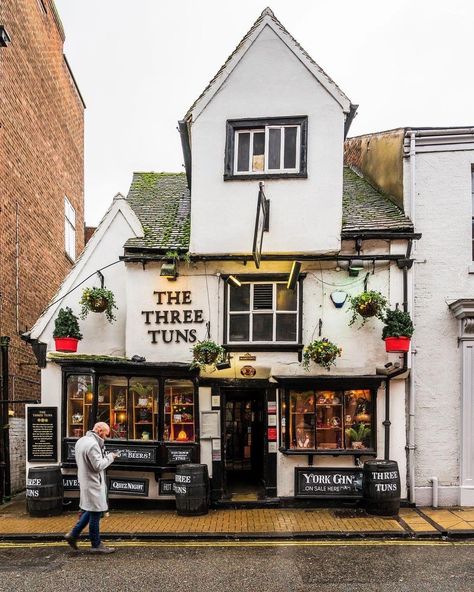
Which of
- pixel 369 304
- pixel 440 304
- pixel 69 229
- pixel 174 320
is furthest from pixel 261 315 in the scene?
pixel 69 229

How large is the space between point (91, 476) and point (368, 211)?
8.33 metres

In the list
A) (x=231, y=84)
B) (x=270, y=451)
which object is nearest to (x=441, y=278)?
(x=270, y=451)

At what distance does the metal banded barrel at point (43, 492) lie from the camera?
10.5 metres

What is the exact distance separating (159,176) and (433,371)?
9586 millimetres

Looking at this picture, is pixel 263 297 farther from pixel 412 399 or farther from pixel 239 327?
pixel 412 399

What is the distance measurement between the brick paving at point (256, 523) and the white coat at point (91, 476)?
159 cm

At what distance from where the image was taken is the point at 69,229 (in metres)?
19.2

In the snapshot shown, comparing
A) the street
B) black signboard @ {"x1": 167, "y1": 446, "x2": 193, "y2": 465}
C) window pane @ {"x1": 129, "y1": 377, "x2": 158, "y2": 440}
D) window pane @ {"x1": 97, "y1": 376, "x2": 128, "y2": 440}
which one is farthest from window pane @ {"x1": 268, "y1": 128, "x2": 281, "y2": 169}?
the street

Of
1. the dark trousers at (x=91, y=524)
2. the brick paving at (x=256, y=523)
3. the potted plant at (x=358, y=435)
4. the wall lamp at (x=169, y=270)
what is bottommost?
the brick paving at (x=256, y=523)

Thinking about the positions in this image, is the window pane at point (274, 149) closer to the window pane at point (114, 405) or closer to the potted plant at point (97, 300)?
the potted plant at point (97, 300)

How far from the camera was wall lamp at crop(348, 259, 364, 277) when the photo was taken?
11.5 meters

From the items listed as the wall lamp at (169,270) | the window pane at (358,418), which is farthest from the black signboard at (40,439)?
the window pane at (358,418)

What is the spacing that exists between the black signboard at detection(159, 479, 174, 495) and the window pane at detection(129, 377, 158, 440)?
0.94 metres

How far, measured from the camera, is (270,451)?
1142 cm
